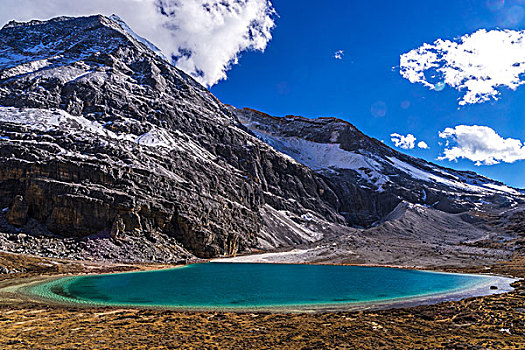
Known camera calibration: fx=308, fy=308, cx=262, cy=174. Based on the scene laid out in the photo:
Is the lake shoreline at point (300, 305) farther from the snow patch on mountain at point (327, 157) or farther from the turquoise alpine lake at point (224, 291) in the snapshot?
the snow patch on mountain at point (327, 157)

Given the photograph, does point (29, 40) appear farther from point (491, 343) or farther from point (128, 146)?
point (491, 343)

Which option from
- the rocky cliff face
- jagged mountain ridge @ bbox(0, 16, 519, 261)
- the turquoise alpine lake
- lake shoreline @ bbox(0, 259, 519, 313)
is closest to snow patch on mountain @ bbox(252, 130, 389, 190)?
jagged mountain ridge @ bbox(0, 16, 519, 261)

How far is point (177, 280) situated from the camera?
41531 millimetres

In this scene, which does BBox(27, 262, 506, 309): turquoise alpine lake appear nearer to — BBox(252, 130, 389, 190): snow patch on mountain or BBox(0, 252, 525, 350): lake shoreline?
BBox(0, 252, 525, 350): lake shoreline

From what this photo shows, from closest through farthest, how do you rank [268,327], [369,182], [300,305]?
[268,327] < [300,305] < [369,182]

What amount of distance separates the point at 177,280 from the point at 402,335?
31941mm

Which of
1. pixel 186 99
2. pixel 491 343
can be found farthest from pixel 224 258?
pixel 186 99

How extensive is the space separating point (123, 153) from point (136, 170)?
246 inches

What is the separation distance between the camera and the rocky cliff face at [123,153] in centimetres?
6228

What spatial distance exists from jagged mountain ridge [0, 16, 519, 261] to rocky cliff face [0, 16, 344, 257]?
320 mm

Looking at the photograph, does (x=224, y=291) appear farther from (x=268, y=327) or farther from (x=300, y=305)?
(x=268, y=327)

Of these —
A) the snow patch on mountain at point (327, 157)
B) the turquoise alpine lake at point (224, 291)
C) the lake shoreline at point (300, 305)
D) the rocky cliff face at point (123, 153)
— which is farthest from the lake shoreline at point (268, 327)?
the snow patch on mountain at point (327, 157)

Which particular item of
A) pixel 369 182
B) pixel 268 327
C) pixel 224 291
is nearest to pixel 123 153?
pixel 224 291

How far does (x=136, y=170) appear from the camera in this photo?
74.4 m
